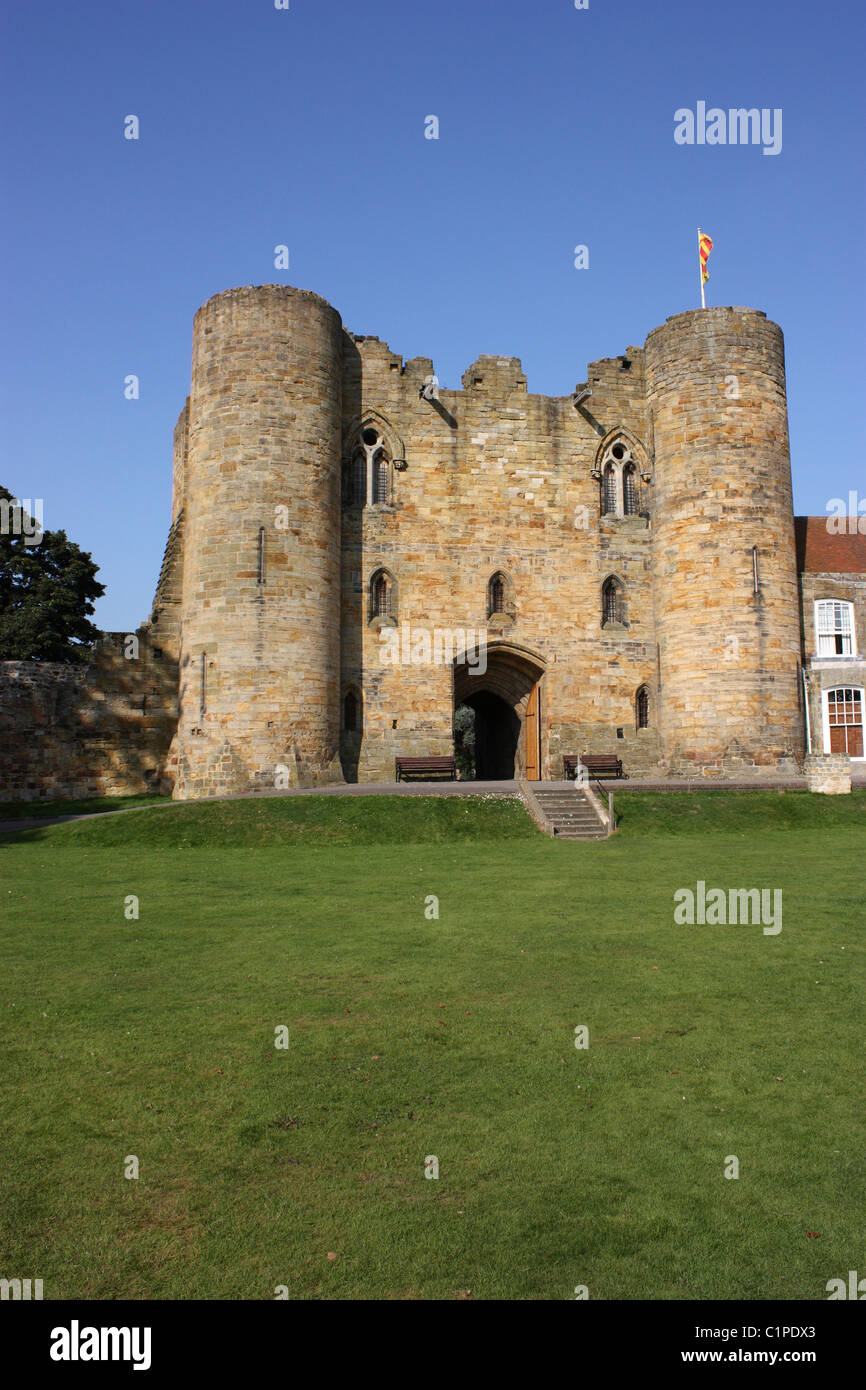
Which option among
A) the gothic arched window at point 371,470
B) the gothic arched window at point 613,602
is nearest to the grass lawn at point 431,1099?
the gothic arched window at point 371,470

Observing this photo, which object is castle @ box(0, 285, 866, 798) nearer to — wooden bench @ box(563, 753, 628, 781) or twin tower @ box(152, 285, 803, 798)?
twin tower @ box(152, 285, 803, 798)

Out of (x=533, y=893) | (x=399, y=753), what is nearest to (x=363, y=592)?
(x=399, y=753)

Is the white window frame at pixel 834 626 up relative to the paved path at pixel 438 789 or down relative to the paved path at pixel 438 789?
up

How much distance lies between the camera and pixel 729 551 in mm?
27969

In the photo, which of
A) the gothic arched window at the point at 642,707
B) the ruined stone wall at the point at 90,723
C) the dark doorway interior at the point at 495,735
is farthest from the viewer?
the dark doorway interior at the point at 495,735

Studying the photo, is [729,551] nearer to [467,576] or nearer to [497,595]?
[497,595]

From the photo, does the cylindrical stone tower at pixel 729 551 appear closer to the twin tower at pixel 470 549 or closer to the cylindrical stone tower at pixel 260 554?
the twin tower at pixel 470 549

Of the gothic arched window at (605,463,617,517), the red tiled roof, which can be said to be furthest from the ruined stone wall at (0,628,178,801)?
the red tiled roof

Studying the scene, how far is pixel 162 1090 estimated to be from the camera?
564 cm

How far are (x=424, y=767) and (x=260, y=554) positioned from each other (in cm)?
735

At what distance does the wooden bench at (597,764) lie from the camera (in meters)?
27.9

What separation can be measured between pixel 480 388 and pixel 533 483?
3.30 m

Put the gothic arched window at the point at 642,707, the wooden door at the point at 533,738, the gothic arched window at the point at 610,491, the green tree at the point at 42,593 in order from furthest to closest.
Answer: the green tree at the point at 42,593 < the gothic arched window at the point at 610,491 < the gothic arched window at the point at 642,707 < the wooden door at the point at 533,738

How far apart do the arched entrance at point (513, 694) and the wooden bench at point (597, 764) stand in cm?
124
